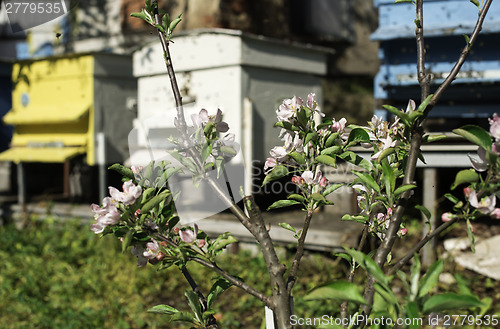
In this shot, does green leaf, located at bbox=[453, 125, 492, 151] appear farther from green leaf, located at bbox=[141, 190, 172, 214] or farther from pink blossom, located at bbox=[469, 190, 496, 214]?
green leaf, located at bbox=[141, 190, 172, 214]

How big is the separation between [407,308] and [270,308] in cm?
37

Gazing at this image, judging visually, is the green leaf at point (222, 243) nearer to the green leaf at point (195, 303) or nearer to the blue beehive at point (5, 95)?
the green leaf at point (195, 303)

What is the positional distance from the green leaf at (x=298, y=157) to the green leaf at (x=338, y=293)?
0.37m

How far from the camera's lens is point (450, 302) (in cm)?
71

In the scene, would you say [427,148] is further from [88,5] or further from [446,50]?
[88,5]

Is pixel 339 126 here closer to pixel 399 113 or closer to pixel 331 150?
pixel 331 150

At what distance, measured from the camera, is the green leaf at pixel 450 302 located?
697mm

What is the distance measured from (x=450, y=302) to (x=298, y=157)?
0.47m

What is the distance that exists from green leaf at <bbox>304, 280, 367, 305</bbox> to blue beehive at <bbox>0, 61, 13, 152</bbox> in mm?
6777

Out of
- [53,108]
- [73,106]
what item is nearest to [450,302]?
[73,106]

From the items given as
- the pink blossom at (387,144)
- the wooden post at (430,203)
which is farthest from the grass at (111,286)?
the pink blossom at (387,144)

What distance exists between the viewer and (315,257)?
399 cm

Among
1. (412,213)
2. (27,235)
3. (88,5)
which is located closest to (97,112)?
(27,235)

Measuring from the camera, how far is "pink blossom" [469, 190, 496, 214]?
829 millimetres
